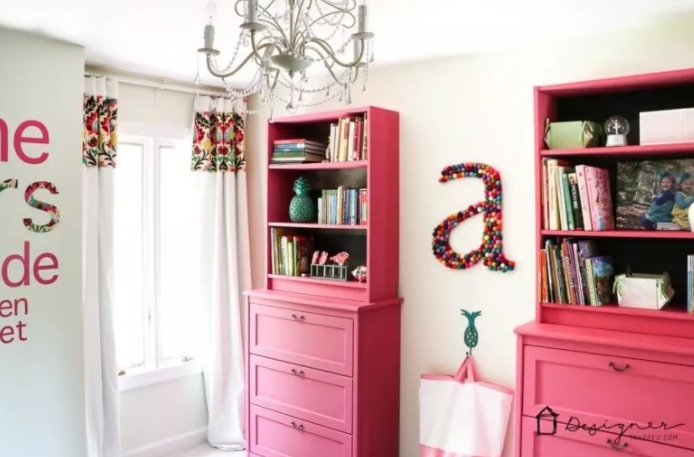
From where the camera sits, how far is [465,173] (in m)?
3.04

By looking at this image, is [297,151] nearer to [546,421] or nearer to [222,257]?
[222,257]

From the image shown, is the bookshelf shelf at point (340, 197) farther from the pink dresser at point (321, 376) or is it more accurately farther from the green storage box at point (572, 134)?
the green storage box at point (572, 134)

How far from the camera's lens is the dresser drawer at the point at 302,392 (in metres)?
3.03

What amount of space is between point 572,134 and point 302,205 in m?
1.50

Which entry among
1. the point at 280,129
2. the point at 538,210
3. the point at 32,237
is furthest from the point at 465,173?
the point at 32,237

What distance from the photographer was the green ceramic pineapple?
3.42 meters

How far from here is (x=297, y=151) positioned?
3.38 meters

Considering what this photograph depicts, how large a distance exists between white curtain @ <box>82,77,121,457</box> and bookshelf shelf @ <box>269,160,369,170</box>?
35.1 inches

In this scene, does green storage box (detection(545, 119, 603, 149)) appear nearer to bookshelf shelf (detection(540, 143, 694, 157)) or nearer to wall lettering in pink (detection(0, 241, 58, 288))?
bookshelf shelf (detection(540, 143, 694, 157))

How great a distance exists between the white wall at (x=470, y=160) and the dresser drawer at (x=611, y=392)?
47 cm

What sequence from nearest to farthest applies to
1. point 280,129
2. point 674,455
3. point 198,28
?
point 674,455
point 198,28
point 280,129

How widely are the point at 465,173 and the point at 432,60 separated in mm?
621

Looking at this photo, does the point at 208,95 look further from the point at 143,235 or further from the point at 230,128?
the point at 143,235

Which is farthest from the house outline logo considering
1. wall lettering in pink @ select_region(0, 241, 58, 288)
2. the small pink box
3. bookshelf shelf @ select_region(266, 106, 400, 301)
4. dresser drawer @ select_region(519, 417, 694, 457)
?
wall lettering in pink @ select_region(0, 241, 58, 288)
